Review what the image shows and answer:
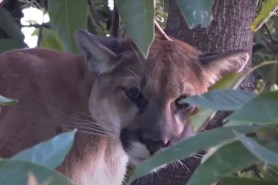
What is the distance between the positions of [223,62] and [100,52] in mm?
381

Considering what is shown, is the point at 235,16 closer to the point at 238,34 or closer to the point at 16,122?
the point at 238,34

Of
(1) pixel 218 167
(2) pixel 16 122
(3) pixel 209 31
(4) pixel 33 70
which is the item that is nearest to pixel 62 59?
(4) pixel 33 70

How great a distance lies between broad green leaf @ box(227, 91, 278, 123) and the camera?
994mm

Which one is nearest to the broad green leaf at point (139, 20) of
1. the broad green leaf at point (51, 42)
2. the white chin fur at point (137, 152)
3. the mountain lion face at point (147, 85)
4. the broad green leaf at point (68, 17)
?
the broad green leaf at point (68, 17)

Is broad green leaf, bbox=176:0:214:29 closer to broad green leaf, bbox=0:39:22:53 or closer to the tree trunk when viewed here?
the tree trunk

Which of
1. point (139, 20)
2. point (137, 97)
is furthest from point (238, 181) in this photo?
point (137, 97)

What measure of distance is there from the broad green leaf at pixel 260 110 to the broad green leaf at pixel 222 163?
0.18 ft

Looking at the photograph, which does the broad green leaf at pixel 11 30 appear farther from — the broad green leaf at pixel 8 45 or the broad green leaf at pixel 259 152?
the broad green leaf at pixel 259 152

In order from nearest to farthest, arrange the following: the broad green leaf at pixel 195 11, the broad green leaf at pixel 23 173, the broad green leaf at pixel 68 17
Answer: the broad green leaf at pixel 23 173
the broad green leaf at pixel 195 11
the broad green leaf at pixel 68 17

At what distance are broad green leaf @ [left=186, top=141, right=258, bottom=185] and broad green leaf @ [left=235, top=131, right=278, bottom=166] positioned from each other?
9cm

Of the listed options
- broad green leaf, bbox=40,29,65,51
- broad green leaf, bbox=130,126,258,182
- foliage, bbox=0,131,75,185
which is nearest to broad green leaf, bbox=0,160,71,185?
foliage, bbox=0,131,75,185

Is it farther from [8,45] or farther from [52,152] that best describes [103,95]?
[52,152]

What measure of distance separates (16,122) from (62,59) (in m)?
0.30

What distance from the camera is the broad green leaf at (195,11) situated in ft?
5.16
